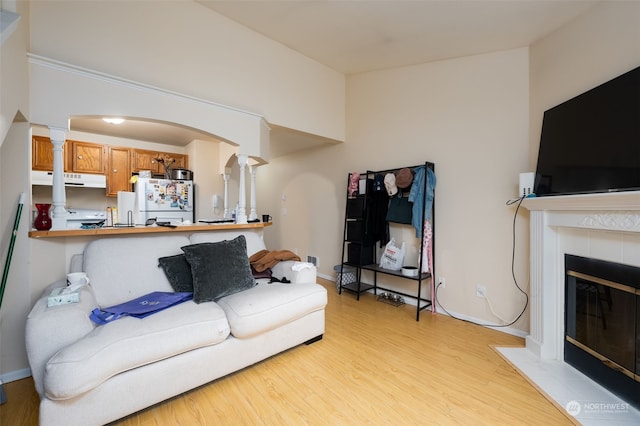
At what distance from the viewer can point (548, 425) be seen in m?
1.40

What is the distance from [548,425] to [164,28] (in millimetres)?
3922

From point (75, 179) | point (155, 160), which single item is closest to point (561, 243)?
point (155, 160)

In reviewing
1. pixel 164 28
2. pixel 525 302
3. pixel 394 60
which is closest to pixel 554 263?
pixel 525 302

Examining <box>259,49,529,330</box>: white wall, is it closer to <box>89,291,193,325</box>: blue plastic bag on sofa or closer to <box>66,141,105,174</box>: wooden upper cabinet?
<box>89,291,193,325</box>: blue plastic bag on sofa

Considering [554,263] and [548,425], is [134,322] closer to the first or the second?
[548,425]

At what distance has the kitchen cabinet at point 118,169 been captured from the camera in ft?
13.8

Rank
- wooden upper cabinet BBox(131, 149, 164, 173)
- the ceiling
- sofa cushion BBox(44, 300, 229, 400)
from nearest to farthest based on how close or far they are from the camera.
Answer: sofa cushion BBox(44, 300, 229, 400), the ceiling, wooden upper cabinet BBox(131, 149, 164, 173)

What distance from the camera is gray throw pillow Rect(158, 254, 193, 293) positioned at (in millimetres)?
2068

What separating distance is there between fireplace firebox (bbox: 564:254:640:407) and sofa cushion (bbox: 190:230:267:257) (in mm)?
2598

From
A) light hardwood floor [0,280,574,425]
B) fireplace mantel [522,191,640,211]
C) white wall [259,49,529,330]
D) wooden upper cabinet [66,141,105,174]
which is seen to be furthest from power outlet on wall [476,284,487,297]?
wooden upper cabinet [66,141,105,174]

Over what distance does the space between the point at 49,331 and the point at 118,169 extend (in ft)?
12.2

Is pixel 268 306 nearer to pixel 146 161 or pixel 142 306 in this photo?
pixel 142 306

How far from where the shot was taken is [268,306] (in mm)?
1850

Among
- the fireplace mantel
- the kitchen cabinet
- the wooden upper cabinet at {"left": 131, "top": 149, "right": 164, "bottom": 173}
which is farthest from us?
the wooden upper cabinet at {"left": 131, "top": 149, "right": 164, "bottom": 173}
